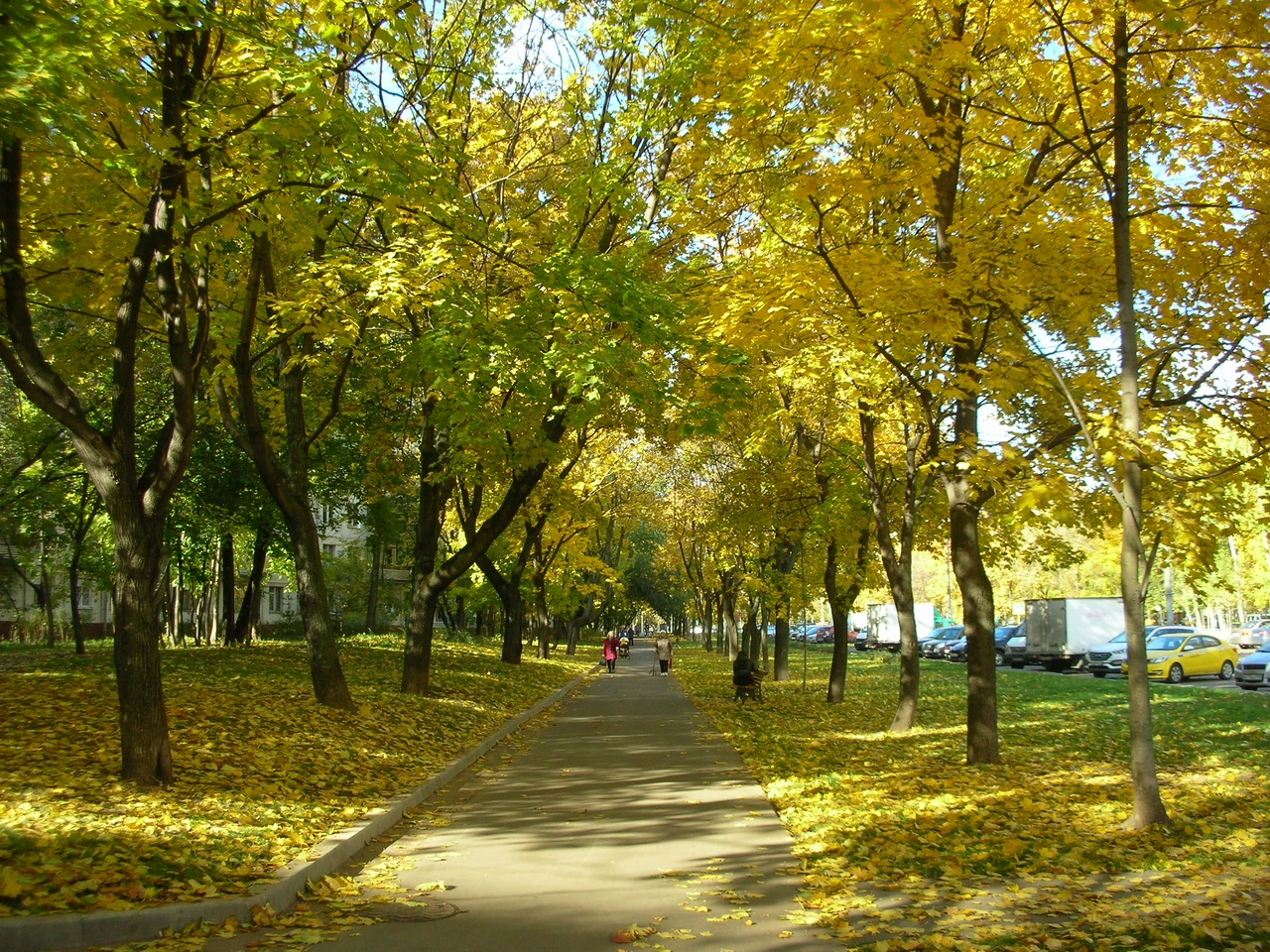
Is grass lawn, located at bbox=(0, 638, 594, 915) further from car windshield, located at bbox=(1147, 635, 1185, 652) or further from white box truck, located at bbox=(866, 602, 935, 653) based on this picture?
white box truck, located at bbox=(866, 602, 935, 653)

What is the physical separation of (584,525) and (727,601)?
901cm

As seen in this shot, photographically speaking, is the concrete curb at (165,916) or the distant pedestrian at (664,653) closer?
the concrete curb at (165,916)

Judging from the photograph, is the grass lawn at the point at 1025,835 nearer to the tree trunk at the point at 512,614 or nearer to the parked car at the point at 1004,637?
the tree trunk at the point at 512,614

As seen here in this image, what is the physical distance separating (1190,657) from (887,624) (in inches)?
1338

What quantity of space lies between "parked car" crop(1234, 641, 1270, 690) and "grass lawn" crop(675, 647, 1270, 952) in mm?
12750

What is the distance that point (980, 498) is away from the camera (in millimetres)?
11398

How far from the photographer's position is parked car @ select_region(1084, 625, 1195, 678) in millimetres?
34500

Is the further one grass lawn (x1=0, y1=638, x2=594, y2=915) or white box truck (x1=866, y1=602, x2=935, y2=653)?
white box truck (x1=866, y1=602, x2=935, y2=653)

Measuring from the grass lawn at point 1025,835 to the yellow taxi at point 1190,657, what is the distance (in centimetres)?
1650

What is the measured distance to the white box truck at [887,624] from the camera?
212 ft

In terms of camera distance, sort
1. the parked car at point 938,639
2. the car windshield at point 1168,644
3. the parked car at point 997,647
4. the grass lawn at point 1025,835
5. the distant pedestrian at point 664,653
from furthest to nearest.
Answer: the parked car at point 938,639, the parked car at point 997,647, the distant pedestrian at point 664,653, the car windshield at point 1168,644, the grass lawn at point 1025,835

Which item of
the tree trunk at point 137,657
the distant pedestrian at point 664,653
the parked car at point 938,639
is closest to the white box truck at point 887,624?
the parked car at point 938,639

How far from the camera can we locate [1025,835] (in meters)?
7.56

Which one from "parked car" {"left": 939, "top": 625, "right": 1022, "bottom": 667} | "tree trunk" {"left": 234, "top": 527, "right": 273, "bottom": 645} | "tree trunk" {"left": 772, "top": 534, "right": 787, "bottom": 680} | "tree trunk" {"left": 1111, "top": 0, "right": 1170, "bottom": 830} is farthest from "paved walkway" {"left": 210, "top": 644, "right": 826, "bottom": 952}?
"parked car" {"left": 939, "top": 625, "right": 1022, "bottom": 667}
